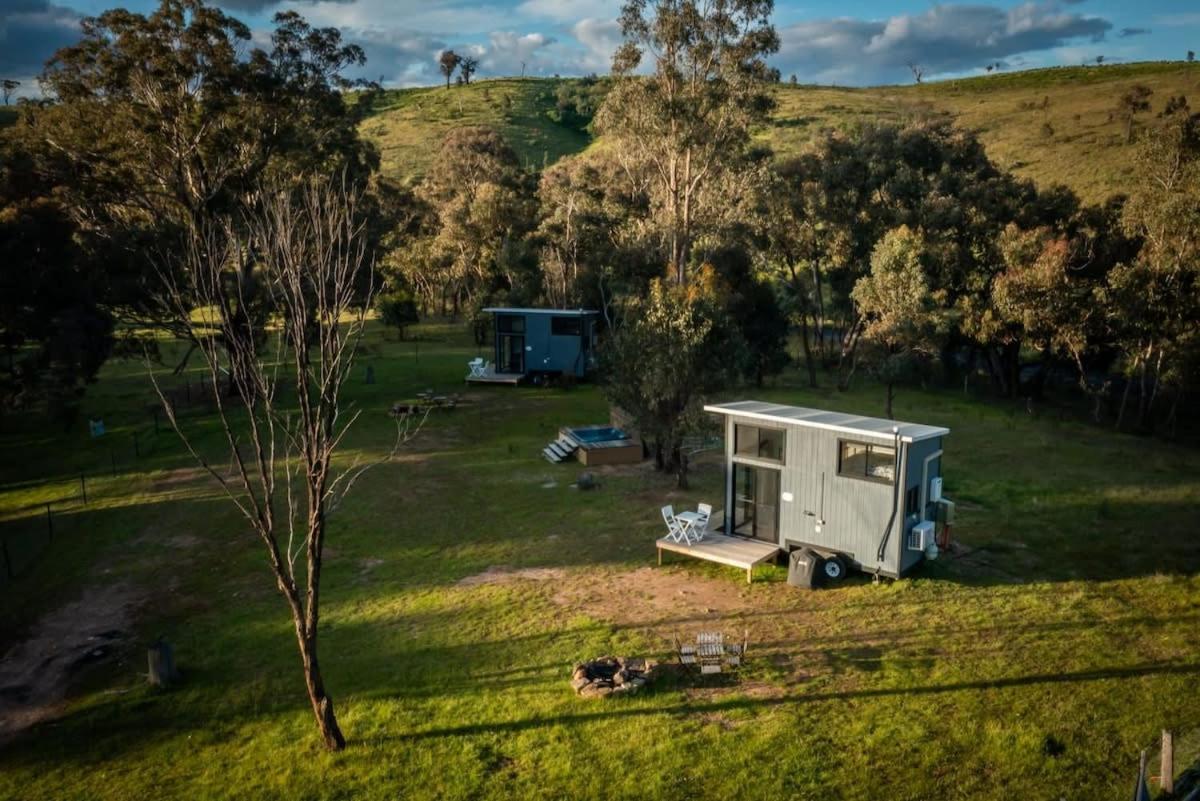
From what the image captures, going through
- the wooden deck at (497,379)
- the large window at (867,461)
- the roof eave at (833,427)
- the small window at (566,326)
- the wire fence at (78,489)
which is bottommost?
the wire fence at (78,489)

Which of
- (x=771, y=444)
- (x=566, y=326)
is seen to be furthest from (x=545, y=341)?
(x=771, y=444)

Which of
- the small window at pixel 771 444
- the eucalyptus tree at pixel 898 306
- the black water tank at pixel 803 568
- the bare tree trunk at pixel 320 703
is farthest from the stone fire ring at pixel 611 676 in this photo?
the eucalyptus tree at pixel 898 306

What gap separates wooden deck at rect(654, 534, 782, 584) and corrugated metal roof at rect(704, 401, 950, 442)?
102 inches

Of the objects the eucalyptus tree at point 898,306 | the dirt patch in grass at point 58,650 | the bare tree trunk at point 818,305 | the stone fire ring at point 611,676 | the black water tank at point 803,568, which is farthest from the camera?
the bare tree trunk at point 818,305

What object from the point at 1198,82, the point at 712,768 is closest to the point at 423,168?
the point at 1198,82

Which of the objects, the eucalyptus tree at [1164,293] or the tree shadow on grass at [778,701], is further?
the eucalyptus tree at [1164,293]

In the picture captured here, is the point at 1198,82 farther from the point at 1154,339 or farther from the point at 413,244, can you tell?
the point at 413,244

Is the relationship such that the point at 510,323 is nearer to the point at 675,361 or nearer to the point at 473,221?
the point at 675,361

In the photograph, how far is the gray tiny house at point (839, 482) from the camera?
47.6 ft

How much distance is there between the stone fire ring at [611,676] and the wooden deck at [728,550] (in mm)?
3853

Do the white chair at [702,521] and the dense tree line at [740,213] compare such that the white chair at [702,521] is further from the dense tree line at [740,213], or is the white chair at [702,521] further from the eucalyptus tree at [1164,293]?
the eucalyptus tree at [1164,293]

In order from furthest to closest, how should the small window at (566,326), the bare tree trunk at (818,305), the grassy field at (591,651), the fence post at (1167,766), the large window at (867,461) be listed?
the bare tree trunk at (818,305) → the small window at (566,326) → the large window at (867,461) → the grassy field at (591,651) → the fence post at (1167,766)

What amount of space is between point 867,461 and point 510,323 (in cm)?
2466

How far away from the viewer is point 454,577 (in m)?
16.0
